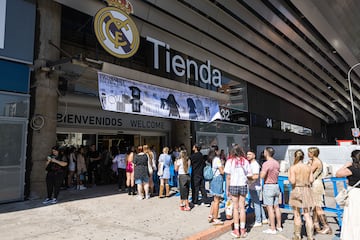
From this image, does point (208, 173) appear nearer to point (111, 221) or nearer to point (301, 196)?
point (301, 196)

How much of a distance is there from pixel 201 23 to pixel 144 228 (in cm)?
1333

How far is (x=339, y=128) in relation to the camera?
5400 cm

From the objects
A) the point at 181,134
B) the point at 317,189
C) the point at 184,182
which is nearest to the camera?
the point at 317,189

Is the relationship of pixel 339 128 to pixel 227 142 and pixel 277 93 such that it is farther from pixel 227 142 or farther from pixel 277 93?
pixel 227 142

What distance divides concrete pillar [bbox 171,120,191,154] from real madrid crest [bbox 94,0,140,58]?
7.22 meters

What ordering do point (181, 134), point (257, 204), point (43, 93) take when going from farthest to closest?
1. point (181, 134)
2. point (43, 93)
3. point (257, 204)

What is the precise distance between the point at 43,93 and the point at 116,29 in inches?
130

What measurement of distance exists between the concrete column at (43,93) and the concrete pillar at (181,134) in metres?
8.07

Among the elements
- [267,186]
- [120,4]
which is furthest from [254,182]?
[120,4]

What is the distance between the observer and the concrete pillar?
606 inches

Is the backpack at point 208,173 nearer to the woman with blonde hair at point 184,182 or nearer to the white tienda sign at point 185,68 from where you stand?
the woman with blonde hair at point 184,182

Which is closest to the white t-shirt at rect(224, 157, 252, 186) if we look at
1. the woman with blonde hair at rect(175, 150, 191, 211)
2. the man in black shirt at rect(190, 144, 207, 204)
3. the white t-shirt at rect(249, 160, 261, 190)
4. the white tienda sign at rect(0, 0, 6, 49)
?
the white t-shirt at rect(249, 160, 261, 190)

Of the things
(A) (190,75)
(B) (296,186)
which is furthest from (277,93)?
(B) (296,186)

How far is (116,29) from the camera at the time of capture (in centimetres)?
854
